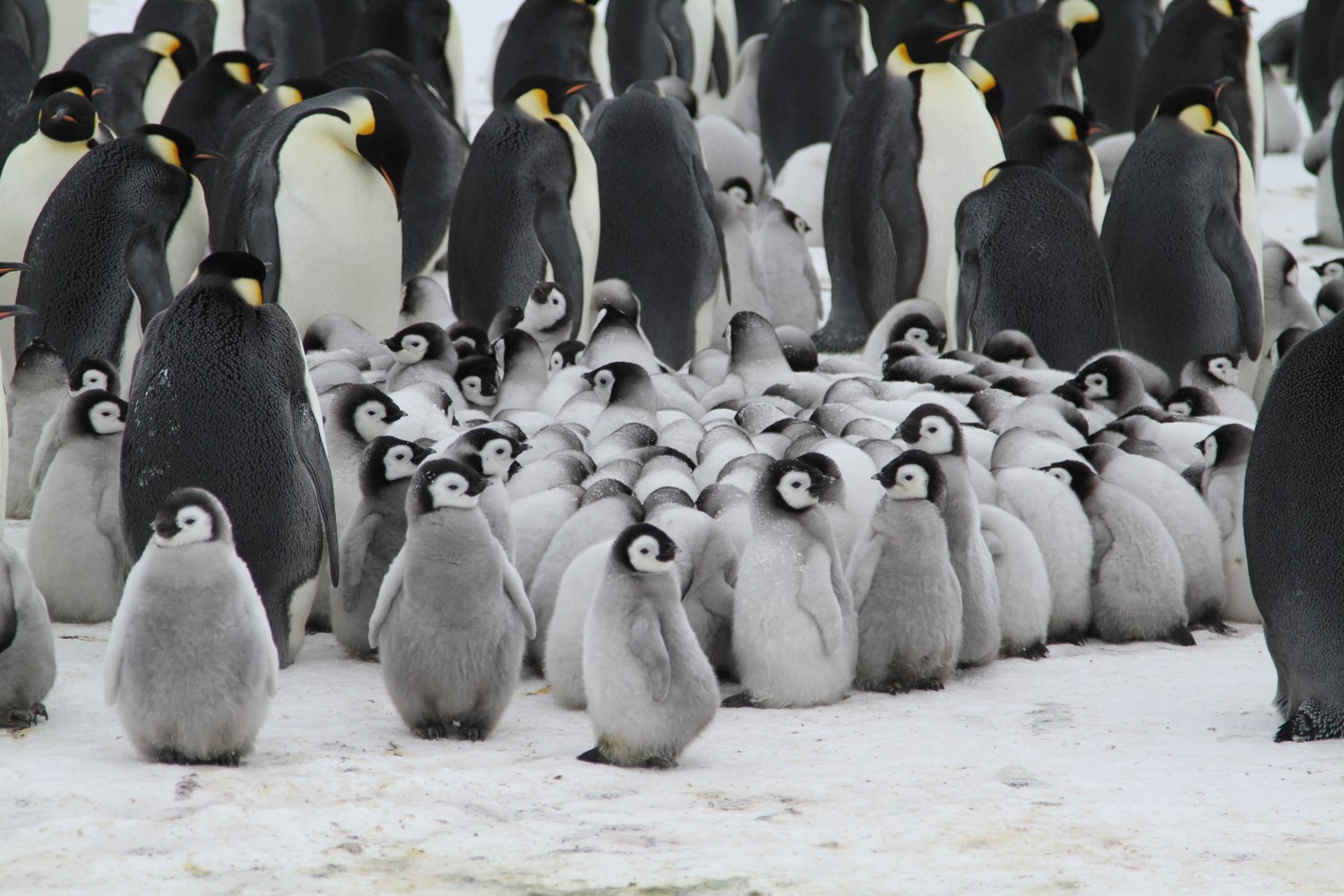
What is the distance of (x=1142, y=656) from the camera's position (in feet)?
14.6

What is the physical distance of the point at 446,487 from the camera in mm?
3660

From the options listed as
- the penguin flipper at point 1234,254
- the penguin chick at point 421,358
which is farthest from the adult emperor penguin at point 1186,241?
the penguin chick at point 421,358

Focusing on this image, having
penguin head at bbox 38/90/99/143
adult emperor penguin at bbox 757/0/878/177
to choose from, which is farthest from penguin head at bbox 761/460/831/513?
adult emperor penguin at bbox 757/0/878/177

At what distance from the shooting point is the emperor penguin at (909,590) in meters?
4.06

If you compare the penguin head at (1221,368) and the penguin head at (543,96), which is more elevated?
Result: the penguin head at (543,96)

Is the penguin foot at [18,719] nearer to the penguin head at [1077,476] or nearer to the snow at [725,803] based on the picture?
the snow at [725,803]

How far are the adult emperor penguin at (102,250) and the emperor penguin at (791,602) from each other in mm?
3094

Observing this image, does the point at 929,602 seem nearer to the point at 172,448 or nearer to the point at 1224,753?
the point at 1224,753

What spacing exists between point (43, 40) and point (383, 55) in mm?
4975

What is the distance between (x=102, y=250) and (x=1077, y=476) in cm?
364

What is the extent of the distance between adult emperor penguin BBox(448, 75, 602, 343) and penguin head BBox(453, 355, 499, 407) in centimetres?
173

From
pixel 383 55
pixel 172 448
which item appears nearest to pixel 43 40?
pixel 383 55

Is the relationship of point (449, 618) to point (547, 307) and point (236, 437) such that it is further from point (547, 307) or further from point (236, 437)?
point (547, 307)

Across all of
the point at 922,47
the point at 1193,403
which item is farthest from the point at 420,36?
the point at 1193,403
